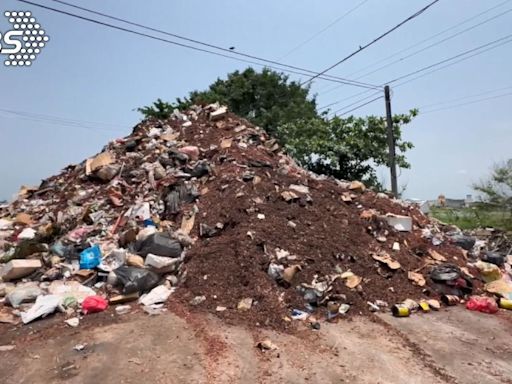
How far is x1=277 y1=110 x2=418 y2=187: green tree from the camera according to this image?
13.9m

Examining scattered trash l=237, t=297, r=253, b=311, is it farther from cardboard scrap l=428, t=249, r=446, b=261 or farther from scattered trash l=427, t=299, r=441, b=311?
cardboard scrap l=428, t=249, r=446, b=261

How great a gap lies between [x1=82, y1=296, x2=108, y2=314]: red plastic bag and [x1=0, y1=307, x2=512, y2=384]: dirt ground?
0.11 m

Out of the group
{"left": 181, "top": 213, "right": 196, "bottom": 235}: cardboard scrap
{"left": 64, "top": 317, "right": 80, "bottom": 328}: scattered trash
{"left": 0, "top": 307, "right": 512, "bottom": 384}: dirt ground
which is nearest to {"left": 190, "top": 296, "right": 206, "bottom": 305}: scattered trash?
{"left": 0, "top": 307, "right": 512, "bottom": 384}: dirt ground

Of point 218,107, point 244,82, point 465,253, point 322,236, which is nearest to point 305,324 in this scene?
point 322,236

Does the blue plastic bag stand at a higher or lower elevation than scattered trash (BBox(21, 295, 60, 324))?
higher

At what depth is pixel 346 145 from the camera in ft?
45.9

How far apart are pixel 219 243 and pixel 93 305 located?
1.81 meters

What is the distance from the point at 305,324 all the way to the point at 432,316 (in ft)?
6.02

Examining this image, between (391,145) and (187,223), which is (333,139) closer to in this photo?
(391,145)

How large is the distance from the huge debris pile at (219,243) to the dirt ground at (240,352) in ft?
1.13

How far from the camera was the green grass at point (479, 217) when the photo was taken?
1437 cm

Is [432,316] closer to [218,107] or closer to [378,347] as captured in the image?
[378,347]

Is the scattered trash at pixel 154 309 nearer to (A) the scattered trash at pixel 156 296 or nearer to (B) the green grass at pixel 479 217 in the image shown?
(A) the scattered trash at pixel 156 296

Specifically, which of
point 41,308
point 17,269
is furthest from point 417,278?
point 17,269
